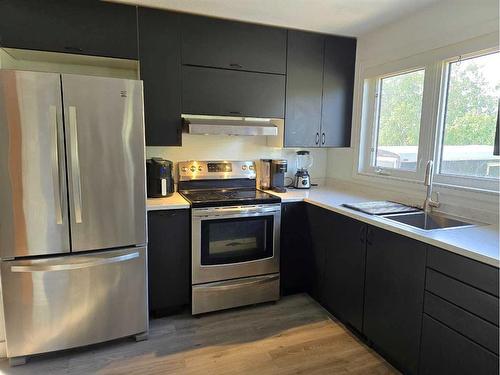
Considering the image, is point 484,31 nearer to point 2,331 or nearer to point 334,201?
point 334,201

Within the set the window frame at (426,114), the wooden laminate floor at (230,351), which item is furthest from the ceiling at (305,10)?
the wooden laminate floor at (230,351)

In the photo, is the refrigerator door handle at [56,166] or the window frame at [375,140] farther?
the window frame at [375,140]

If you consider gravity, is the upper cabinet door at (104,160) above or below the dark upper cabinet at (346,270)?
above

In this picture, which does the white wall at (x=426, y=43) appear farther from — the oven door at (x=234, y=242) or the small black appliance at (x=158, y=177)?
the small black appliance at (x=158, y=177)

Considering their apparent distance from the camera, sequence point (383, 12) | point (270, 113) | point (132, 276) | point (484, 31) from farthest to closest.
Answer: point (270, 113), point (383, 12), point (132, 276), point (484, 31)

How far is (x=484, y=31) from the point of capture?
1.98m

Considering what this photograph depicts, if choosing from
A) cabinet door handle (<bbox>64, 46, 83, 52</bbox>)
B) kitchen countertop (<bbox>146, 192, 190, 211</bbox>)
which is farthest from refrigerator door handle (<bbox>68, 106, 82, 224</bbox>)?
cabinet door handle (<bbox>64, 46, 83, 52</bbox>)

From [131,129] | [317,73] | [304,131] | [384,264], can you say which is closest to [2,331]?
[131,129]

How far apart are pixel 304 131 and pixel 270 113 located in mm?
370

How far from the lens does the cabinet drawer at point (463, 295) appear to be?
1.41 metres

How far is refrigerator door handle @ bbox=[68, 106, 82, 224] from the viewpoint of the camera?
188 centimetres

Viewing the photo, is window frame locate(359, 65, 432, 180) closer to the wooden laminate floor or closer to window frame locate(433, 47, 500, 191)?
window frame locate(433, 47, 500, 191)

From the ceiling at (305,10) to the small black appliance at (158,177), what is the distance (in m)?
1.13

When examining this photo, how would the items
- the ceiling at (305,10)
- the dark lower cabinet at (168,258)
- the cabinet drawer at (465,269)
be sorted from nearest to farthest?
1. the cabinet drawer at (465,269)
2. the ceiling at (305,10)
3. the dark lower cabinet at (168,258)
